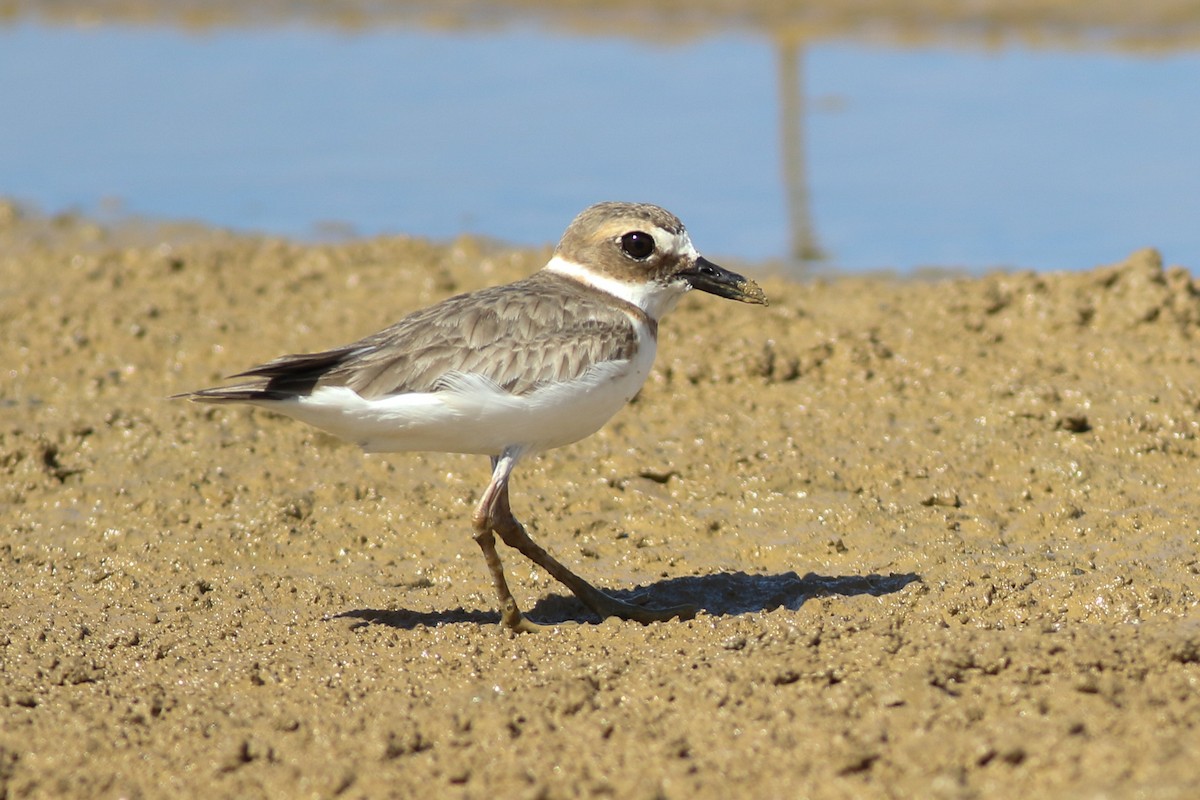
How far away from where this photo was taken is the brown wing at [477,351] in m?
6.00

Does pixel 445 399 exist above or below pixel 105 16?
below

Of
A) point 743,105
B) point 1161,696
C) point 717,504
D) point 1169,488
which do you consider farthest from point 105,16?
point 1161,696

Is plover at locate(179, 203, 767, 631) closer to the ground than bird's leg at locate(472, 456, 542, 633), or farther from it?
farther from it

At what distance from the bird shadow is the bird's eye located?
4.65ft

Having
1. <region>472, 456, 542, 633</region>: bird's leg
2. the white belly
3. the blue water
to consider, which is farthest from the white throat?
the blue water

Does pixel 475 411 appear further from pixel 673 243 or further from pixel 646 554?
pixel 646 554

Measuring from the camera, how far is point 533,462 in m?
7.64

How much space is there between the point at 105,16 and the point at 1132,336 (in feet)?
49.0

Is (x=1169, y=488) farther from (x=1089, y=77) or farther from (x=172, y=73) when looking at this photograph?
(x=172, y=73)

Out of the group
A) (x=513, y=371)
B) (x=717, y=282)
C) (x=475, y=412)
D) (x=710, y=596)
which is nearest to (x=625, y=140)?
(x=717, y=282)

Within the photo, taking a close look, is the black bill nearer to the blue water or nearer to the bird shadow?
the bird shadow

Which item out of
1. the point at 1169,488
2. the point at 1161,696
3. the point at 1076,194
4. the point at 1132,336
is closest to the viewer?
the point at 1161,696

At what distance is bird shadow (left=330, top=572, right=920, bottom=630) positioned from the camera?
627cm

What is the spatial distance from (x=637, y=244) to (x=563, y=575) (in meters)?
1.41
